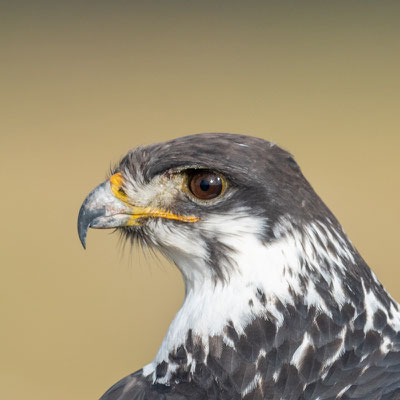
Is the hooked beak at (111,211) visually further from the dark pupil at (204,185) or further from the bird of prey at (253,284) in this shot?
the dark pupil at (204,185)

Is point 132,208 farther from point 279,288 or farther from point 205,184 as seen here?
point 279,288

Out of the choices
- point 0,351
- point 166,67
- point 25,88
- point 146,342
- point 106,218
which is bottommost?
point 146,342

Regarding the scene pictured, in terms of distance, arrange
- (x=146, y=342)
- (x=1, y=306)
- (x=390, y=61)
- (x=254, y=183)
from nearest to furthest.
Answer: (x=254, y=183), (x=146, y=342), (x=1, y=306), (x=390, y=61)

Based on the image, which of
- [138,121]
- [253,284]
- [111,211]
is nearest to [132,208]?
[111,211]

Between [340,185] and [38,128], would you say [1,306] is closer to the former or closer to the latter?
[38,128]

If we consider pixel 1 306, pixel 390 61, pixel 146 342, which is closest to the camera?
pixel 146 342

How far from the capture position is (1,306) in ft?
25.3

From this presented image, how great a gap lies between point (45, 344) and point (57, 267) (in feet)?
2.14

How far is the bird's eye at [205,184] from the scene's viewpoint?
3241 millimetres

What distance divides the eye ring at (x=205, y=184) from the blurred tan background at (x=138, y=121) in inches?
156

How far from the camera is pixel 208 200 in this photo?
3.28 m

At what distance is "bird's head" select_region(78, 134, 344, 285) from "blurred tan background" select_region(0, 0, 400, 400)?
12.6 feet

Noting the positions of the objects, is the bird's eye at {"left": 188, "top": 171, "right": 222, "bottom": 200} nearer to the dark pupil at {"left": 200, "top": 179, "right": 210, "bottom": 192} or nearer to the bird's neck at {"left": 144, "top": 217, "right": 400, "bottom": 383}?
the dark pupil at {"left": 200, "top": 179, "right": 210, "bottom": 192}

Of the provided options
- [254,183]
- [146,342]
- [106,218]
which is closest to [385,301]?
[254,183]
